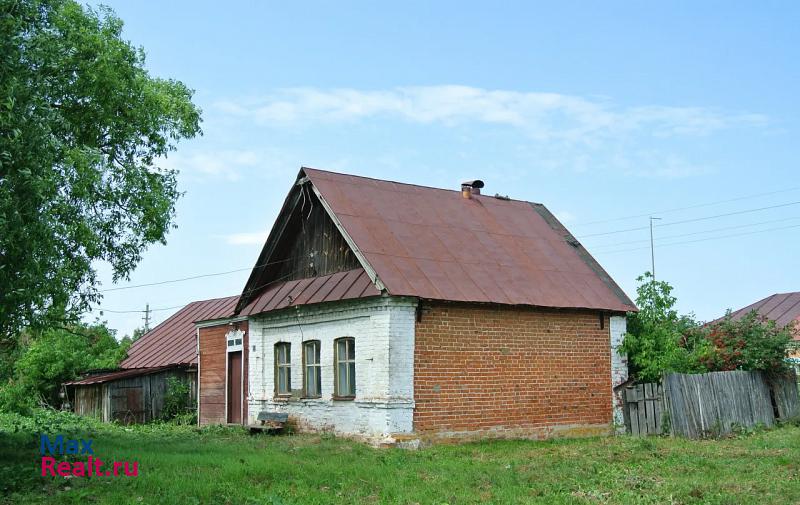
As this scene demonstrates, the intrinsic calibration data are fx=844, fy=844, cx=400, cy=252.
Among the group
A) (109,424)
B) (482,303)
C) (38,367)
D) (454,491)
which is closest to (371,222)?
(482,303)

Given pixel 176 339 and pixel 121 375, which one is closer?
pixel 121 375

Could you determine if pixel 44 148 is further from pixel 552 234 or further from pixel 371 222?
pixel 552 234

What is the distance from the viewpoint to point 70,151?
13.6 m

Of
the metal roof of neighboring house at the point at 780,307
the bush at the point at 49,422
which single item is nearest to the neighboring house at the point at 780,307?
the metal roof of neighboring house at the point at 780,307

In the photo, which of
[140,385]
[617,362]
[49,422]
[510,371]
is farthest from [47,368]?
[617,362]

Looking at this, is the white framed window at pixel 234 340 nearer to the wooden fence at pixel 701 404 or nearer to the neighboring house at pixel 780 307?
the wooden fence at pixel 701 404

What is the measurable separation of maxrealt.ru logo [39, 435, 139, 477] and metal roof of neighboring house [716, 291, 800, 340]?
92.5 feet

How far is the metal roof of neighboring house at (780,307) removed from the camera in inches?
1401

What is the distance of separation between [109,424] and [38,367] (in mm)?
6319

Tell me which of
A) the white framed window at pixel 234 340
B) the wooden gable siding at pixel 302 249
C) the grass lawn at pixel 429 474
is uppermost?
the wooden gable siding at pixel 302 249

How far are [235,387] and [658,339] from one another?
36.8ft

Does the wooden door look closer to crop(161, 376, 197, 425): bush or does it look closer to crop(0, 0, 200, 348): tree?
crop(161, 376, 197, 425): bush

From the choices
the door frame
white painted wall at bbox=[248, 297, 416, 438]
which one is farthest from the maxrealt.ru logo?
the door frame

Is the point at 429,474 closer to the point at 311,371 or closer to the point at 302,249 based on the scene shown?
the point at 311,371
